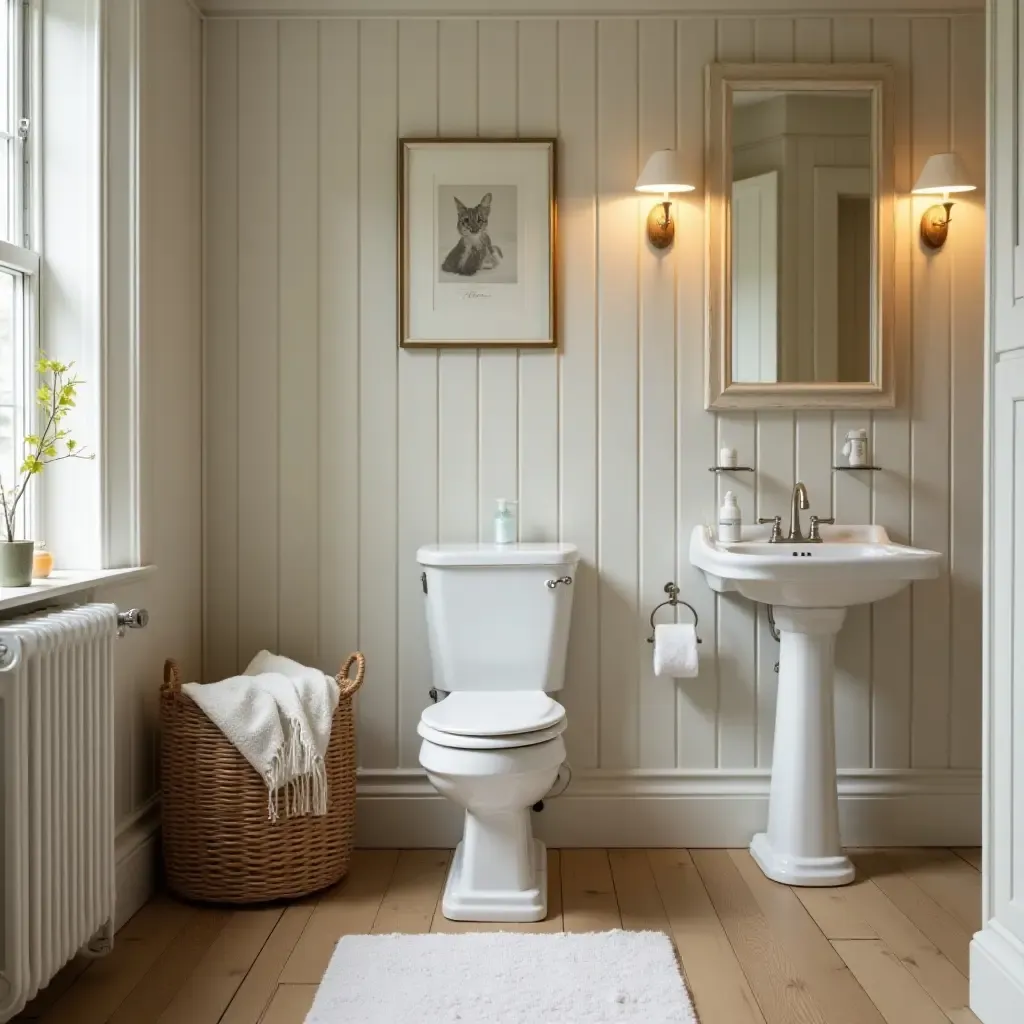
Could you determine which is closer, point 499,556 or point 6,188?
point 6,188

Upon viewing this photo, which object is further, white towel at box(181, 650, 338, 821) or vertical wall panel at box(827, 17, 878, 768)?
vertical wall panel at box(827, 17, 878, 768)

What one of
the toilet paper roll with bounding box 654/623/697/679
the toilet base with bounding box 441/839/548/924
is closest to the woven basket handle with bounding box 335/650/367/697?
the toilet base with bounding box 441/839/548/924

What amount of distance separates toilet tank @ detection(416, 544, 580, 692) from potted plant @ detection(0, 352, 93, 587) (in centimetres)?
93

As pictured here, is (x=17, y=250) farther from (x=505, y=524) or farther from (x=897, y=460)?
(x=897, y=460)

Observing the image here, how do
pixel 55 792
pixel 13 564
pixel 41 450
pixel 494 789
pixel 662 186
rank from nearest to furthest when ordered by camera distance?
pixel 55 792 < pixel 13 564 < pixel 41 450 < pixel 494 789 < pixel 662 186

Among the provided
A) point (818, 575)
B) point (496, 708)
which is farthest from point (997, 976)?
point (496, 708)

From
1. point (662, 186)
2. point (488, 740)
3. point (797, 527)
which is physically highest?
point (662, 186)

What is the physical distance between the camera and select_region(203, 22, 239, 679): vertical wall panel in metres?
2.91

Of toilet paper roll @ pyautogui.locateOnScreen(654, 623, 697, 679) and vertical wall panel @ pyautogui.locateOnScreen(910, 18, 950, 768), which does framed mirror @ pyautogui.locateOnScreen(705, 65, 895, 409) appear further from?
toilet paper roll @ pyautogui.locateOnScreen(654, 623, 697, 679)

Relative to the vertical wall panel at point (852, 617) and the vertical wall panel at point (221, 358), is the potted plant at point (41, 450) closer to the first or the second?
the vertical wall panel at point (221, 358)

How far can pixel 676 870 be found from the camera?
9.06 ft

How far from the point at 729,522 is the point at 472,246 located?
1035 mm

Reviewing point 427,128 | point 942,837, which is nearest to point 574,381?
point 427,128

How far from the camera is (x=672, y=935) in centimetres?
235
